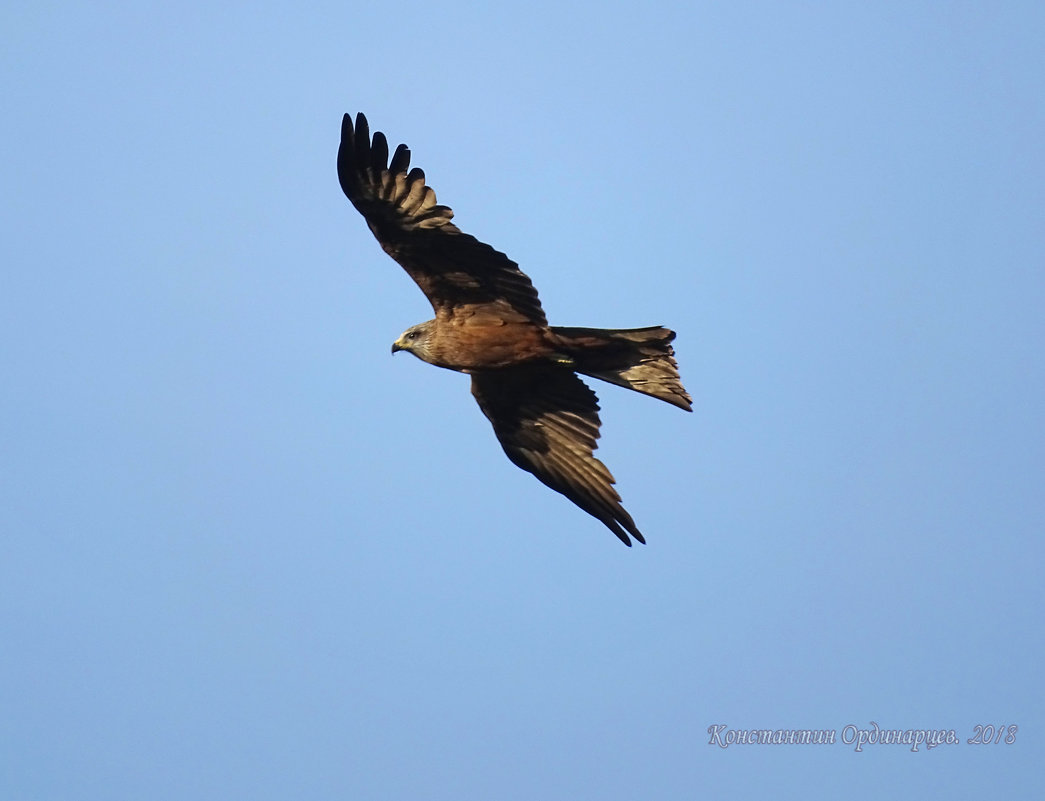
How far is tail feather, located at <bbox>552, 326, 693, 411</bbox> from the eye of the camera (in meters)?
12.7

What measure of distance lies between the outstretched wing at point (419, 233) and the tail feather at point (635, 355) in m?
0.41

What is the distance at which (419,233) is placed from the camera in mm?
12188

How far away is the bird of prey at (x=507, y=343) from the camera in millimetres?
12078

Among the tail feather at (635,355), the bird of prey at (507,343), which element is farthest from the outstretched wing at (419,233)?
the tail feather at (635,355)

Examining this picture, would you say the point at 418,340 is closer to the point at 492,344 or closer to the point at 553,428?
the point at 492,344

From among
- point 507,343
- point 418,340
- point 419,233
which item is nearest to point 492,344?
point 507,343

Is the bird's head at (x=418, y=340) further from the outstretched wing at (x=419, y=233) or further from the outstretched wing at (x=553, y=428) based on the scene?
the outstretched wing at (x=553, y=428)

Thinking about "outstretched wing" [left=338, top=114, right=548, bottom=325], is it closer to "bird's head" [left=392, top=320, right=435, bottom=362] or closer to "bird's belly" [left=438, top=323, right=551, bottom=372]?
"bird's belly" [left=438, top=323, right=551, bottom=372]

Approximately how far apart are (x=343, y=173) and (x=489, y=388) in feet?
8.56

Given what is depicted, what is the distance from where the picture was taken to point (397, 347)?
1303 centimetres

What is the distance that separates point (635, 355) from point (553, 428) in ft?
4.14

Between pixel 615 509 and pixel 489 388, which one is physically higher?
pixel 489 388

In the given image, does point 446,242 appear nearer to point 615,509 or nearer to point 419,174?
point 419,174

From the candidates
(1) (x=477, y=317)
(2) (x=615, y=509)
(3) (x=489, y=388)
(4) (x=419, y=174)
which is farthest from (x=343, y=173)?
(2) (x=615, y=509)
